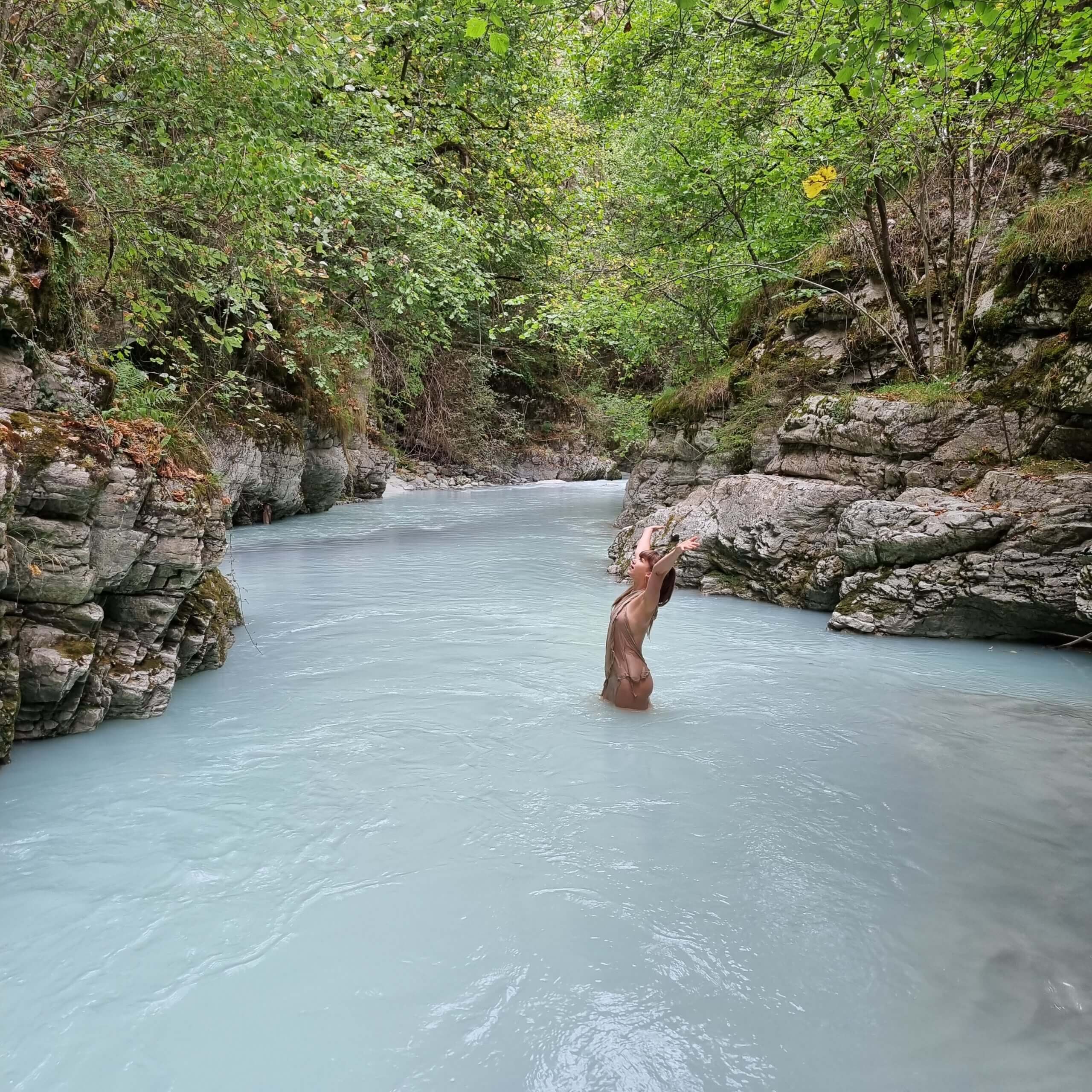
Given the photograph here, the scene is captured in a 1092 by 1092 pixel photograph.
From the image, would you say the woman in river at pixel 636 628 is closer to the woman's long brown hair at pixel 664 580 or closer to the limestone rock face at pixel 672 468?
the woman's long brown hair at pixel 664 580

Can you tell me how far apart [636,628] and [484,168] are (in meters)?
14.4

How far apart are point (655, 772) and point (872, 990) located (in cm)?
192

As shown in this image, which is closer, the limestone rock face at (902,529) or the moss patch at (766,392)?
the limestone rock face at (902,529)

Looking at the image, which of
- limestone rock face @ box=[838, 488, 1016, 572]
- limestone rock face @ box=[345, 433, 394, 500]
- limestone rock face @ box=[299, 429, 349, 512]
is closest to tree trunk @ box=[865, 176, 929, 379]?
limestone rock face @ box=[838, 488, 1016, 572]

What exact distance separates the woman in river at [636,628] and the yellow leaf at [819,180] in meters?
5.29

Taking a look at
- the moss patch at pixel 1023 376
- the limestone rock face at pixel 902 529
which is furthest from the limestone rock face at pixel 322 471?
the moss patch at pixel 1023 376

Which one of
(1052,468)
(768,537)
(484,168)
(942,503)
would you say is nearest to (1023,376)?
(1052,468)

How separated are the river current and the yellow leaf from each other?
5.51 metres

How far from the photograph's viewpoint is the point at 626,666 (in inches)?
216

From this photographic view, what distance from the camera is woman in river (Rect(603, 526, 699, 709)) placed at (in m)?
5.32

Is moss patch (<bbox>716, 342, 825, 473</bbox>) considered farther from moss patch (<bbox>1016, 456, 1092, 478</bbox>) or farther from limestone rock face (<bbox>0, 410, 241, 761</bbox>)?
limestone rock face (<bbox>0, 410, 241, 761</bbox>)

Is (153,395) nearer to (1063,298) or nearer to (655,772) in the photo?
(655,772)

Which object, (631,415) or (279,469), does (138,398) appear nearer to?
(279,469)

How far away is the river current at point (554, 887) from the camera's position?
8.19 ft
